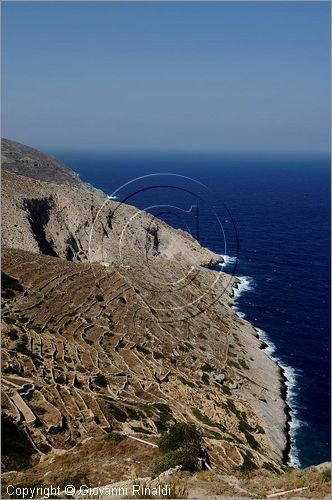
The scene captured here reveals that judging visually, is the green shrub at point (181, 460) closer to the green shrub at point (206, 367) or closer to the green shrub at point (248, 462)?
the green shrub at point (248, 462)

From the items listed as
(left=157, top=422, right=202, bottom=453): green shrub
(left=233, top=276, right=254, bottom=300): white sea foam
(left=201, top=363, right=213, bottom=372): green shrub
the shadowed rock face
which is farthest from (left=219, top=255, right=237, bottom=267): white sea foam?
(left=157, top=422, right=202, bottom=453): green shrub

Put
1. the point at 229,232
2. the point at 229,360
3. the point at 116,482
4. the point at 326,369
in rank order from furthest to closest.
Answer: the point at 229,232 → the point at 326,369 → the point at 229,360 → the point at 116,482

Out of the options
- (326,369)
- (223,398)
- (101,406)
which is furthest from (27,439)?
(326,369)

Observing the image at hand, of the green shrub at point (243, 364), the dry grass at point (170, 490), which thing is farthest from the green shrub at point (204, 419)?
the dry grass at point (170, 490)

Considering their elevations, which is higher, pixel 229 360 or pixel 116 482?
pixel 116 482

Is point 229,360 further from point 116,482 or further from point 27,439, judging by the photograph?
point 116,482

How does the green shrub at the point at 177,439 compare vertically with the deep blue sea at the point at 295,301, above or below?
above

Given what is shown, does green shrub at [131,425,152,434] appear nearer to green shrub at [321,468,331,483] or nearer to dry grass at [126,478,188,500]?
dry grass at [126,478,188,500]

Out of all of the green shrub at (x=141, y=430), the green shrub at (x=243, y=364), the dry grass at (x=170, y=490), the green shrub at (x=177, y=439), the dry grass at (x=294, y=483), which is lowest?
the green shrub at (x=243, y=364)
